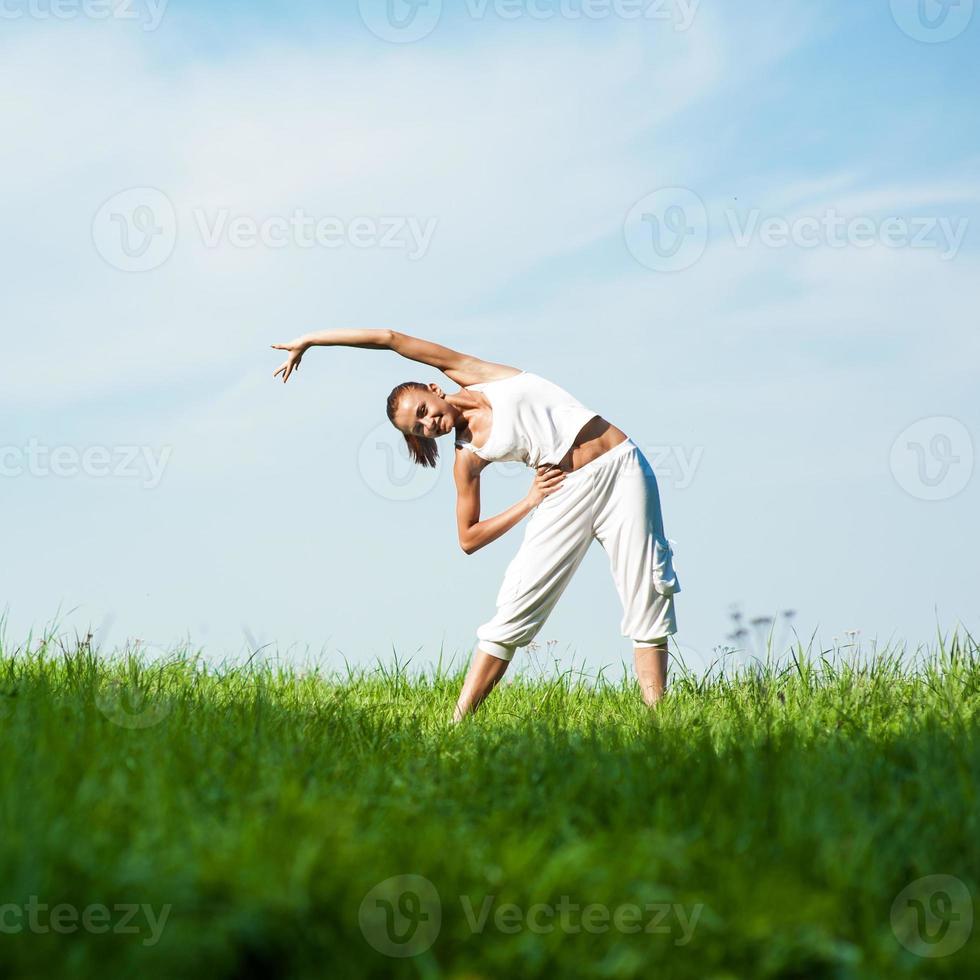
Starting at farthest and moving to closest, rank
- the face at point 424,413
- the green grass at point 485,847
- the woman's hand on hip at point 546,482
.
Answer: the woman's hand on hip at point 546,482 → the face at point 424,413 → the green grass at point 485,847

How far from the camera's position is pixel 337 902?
2254 millimetres

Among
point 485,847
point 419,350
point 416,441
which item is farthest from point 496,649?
point 485,847

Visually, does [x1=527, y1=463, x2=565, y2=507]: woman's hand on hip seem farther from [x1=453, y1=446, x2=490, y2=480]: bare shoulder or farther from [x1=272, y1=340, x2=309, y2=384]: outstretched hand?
[x1=272, y1=340, x2=309, y2=384]: outstretched hand

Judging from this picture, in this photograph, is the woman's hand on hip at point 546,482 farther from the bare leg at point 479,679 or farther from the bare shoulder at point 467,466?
the bare leg at point 479,679

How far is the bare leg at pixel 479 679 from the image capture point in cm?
611

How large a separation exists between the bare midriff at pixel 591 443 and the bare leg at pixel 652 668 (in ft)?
3.67

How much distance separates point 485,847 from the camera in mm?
2668

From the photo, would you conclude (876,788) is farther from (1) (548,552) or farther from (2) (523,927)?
(1) (548,552)

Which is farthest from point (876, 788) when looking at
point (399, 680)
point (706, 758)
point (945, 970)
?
point (399, 680)

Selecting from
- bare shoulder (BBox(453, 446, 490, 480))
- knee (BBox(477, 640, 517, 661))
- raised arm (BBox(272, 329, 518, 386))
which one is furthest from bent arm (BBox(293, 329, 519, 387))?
knee (BBox(477, 640, 517, 661))

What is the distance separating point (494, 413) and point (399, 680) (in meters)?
2.45

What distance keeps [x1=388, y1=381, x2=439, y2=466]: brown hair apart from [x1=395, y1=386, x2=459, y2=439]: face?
0.11 ft

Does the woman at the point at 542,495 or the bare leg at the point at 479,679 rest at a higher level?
the woman at the point at 542,495

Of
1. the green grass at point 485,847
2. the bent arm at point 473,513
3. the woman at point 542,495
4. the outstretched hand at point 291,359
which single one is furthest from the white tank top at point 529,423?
the green grass at point 485,847
